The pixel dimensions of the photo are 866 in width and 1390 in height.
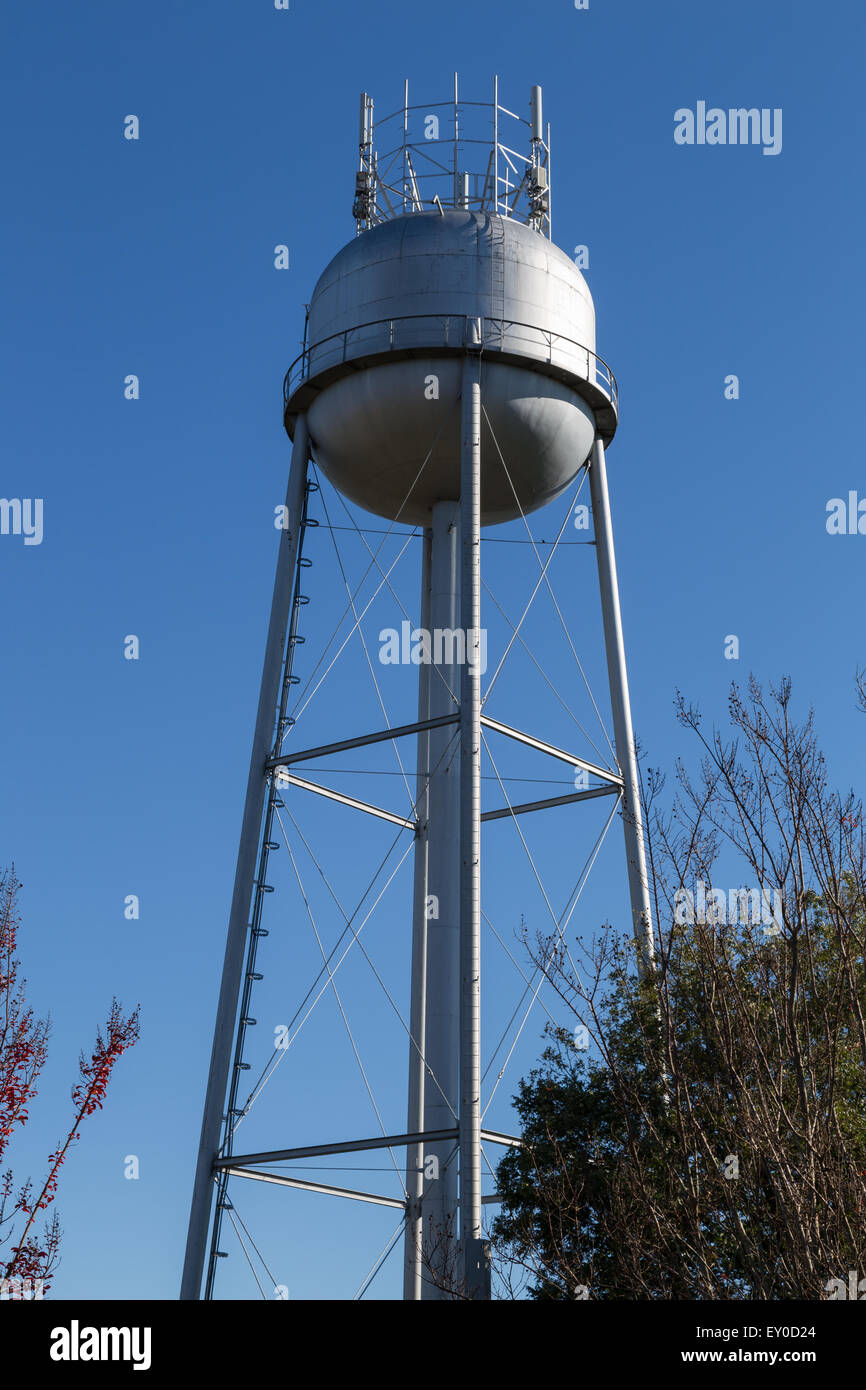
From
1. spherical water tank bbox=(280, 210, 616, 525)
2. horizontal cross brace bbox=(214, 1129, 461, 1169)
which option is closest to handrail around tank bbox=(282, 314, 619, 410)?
spherical water tank bbox=(280, 210, 616, 525)

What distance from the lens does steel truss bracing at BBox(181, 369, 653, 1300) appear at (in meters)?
18.2

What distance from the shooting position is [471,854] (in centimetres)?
1855

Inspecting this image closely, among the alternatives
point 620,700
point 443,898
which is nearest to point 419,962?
point 443,898

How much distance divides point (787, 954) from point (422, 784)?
9944 millimetres

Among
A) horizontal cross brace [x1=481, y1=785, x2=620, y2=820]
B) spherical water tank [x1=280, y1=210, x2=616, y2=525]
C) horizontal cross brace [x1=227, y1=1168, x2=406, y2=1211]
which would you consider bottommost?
horizontal cross brace [x1=227, y1=1168, x2=406, y2=1211]

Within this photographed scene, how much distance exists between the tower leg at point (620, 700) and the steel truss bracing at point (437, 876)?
0.08 ft

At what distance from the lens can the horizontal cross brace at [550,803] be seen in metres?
21.2

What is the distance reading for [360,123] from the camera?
2461cm

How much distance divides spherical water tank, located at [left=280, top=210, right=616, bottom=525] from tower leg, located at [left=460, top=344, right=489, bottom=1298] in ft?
1.79

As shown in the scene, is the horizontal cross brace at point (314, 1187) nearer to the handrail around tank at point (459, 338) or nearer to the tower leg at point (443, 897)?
the tower leg at point (443, 897)

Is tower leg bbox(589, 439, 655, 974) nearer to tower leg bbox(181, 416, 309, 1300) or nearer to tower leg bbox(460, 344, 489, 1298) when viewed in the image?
tower leg bbox(460, 344, 489, 1298)

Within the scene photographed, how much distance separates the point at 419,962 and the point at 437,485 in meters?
6.43
